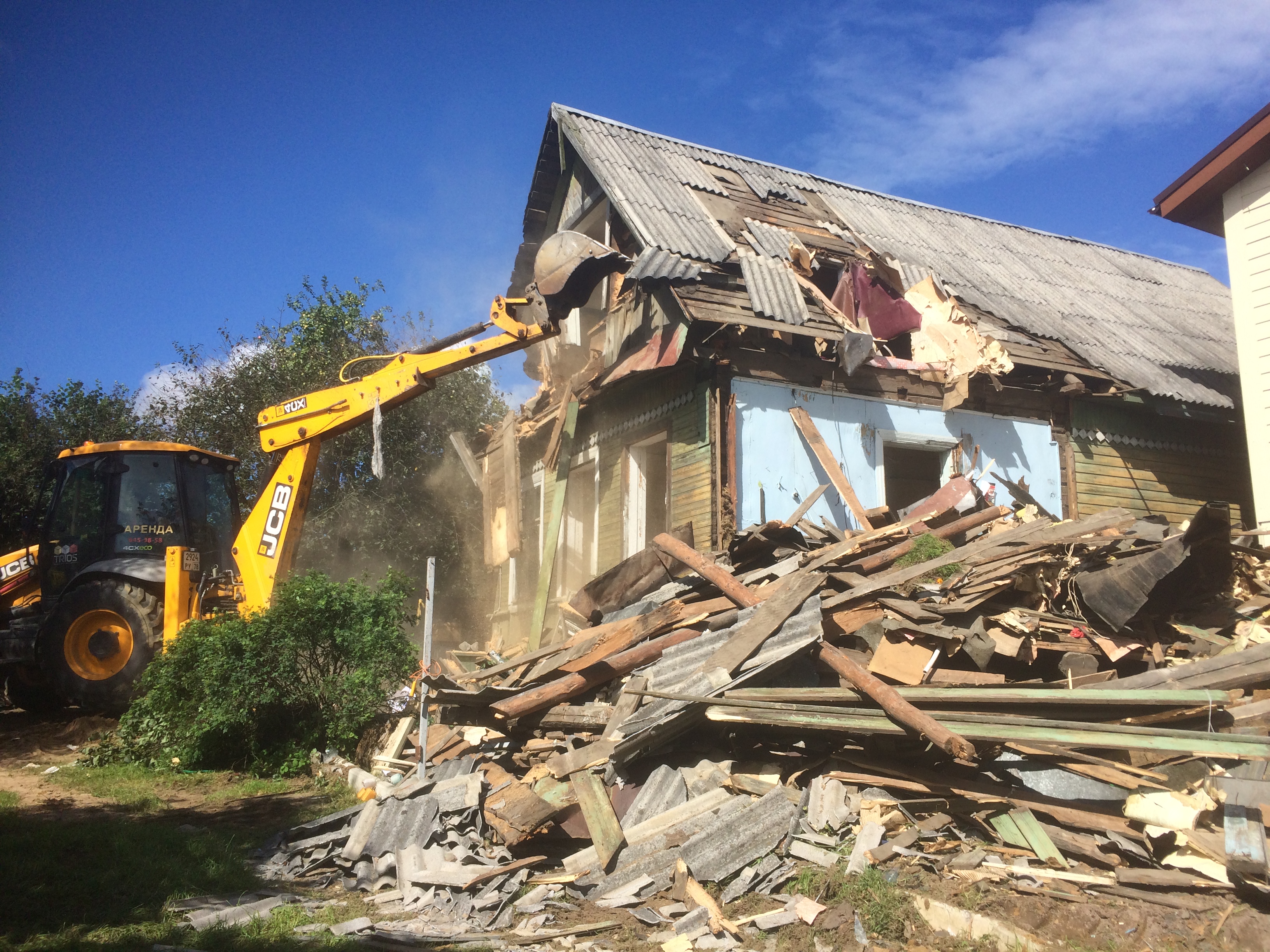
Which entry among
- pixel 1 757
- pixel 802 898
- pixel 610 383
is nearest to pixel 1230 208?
pixel 610 383

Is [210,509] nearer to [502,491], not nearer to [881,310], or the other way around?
[502,491]

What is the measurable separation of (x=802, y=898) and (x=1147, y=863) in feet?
6.08

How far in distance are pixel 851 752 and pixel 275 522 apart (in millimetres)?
6773

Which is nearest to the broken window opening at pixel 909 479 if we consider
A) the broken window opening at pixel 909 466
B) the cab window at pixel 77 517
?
the broken window opening at pixel 909 466

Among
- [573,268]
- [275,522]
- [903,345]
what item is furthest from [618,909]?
[903,345]

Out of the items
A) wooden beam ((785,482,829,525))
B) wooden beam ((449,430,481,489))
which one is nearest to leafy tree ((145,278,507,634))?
wooden beam ((449,430,481,489))

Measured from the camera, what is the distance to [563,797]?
5.77m

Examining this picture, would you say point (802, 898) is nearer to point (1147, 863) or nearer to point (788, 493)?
point (1147, 863)

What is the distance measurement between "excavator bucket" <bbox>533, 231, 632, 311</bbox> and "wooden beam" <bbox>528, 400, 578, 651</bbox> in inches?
107

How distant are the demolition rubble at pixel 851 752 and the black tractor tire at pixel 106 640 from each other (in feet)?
10.3

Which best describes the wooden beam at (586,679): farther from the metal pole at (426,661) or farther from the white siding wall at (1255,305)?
the white siding wall at (1255,305)

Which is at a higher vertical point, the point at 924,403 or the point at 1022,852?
the point at 924,403

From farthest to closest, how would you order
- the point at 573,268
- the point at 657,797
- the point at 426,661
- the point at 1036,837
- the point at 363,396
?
the point at 363,396 → the point at 573,268 → the point at 426,661 → the point at 657,797 → the point at 1036,837

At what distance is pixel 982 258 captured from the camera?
14000 mm
